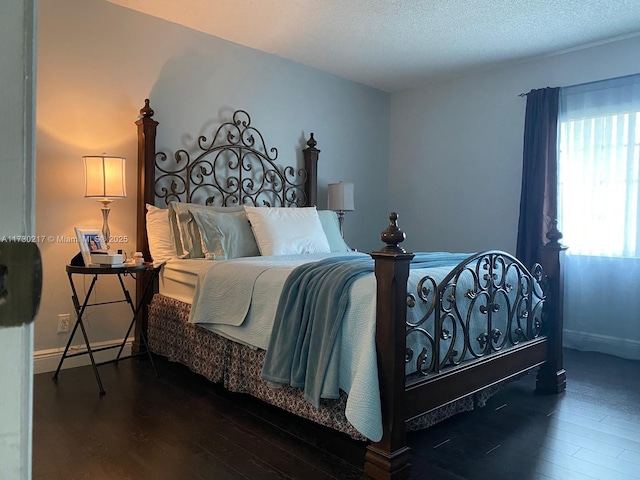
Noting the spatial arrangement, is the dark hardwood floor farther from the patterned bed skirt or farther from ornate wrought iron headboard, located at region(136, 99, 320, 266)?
ornate wrought iron headboard, located at region(136, 99, 320, 266)

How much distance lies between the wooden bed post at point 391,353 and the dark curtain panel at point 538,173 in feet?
9.20

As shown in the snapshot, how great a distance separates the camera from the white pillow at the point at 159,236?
3.37 meters

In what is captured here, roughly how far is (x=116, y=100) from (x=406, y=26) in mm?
2251

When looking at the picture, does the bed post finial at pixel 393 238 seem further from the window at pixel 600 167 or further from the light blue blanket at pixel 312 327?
the window at pixel 600 167

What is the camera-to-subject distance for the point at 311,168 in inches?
183

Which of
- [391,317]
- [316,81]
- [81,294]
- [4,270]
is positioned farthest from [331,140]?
[4,270]

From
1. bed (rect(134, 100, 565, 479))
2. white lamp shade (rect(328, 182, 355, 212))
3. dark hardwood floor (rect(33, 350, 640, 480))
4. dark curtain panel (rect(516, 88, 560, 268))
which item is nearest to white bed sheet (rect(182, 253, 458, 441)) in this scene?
bed (rect(134, 100, 565, 479))

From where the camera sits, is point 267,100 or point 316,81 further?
A: point 316,81

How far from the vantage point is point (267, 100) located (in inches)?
173

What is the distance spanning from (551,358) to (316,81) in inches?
130

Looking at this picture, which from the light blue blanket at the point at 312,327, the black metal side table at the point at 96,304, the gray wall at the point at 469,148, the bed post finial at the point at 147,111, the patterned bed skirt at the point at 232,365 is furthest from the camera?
the gray wall at the point at 469,148

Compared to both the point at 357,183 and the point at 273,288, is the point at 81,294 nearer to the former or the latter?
the point at 273,288

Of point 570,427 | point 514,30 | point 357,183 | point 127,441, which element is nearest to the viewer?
point 127,441

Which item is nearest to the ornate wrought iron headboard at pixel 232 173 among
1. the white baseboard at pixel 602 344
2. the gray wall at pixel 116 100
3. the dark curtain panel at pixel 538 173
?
the gray wall at pixel 116 100
